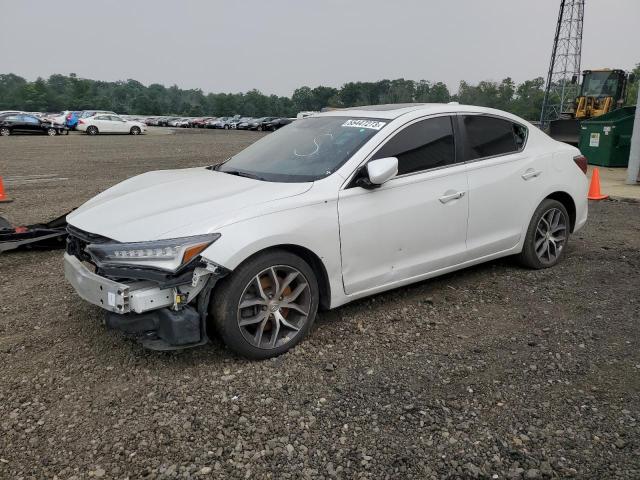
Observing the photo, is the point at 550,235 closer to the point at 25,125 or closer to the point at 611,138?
the point at 611,138

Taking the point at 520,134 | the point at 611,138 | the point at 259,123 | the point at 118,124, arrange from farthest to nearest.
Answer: the point at 259,123 < the point at 118,124 < the point at 611,138 < the point at 520,134

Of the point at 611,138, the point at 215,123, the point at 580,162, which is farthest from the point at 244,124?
the point at 580,162

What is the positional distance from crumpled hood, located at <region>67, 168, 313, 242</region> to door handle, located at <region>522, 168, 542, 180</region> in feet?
7.49

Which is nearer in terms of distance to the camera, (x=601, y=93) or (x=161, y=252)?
(x=161, y=252)

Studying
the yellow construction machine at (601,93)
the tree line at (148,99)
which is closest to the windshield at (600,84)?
the yellow construction machine at (601,93)

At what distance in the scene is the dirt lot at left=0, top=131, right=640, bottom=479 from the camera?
2611mm

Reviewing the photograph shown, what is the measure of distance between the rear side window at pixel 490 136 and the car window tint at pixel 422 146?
0.22m

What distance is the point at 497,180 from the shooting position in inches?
184

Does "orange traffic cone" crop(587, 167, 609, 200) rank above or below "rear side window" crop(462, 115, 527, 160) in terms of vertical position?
below

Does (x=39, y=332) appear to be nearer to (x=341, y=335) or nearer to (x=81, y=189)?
(x=341, y=335)

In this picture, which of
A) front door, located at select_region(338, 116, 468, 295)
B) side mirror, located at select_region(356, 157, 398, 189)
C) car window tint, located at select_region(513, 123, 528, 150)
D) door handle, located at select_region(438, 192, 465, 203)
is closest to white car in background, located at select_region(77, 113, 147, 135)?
car window tint, located at select_region(513, 123, 528, 150)

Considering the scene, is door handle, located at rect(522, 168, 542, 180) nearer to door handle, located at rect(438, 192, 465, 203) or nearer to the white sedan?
the white sedan

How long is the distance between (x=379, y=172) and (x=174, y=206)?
1.39 metres

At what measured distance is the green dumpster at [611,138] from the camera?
1399 cm
